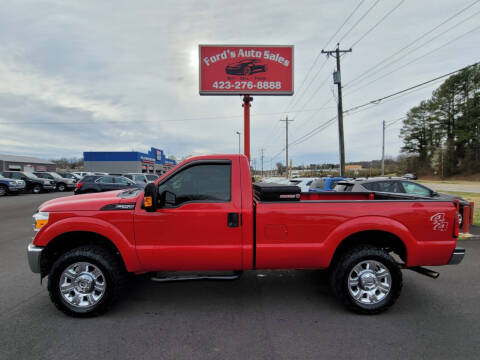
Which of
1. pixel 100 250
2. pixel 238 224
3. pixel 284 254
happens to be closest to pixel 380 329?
pixel 284 254

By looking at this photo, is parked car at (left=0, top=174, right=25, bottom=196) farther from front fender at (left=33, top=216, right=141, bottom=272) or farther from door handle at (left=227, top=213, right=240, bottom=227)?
door handle at (left=227, top=213, right=240, bottom=227)

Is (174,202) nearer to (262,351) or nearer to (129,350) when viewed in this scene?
(129,350)

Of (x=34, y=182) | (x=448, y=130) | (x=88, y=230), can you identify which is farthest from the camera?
(x=448, y=130)

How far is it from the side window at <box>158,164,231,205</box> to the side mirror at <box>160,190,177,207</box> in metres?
0.05

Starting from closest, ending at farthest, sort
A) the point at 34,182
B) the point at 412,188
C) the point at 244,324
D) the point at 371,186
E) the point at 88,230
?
the point at 244,324 → the point at 88,230 → the point at 371,186 → the point at 412,188 → the point at 34,182

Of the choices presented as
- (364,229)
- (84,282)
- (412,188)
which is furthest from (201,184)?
(412,188)

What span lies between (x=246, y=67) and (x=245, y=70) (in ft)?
0.52

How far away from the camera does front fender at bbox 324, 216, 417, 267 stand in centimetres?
302

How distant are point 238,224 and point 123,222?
4.49 ft

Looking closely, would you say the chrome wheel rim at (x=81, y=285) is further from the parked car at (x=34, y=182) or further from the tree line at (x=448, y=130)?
the tree line at (x=448, y=130)

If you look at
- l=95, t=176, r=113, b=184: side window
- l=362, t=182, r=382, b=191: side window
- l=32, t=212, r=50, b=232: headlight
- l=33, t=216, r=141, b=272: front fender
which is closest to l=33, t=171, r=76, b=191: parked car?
l=95, t=176, r=113, b=184: side window

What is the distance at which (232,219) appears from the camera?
9.70 feet

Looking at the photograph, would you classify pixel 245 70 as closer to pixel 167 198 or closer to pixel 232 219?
pixel 167 198

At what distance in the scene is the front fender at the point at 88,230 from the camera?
2930mm
